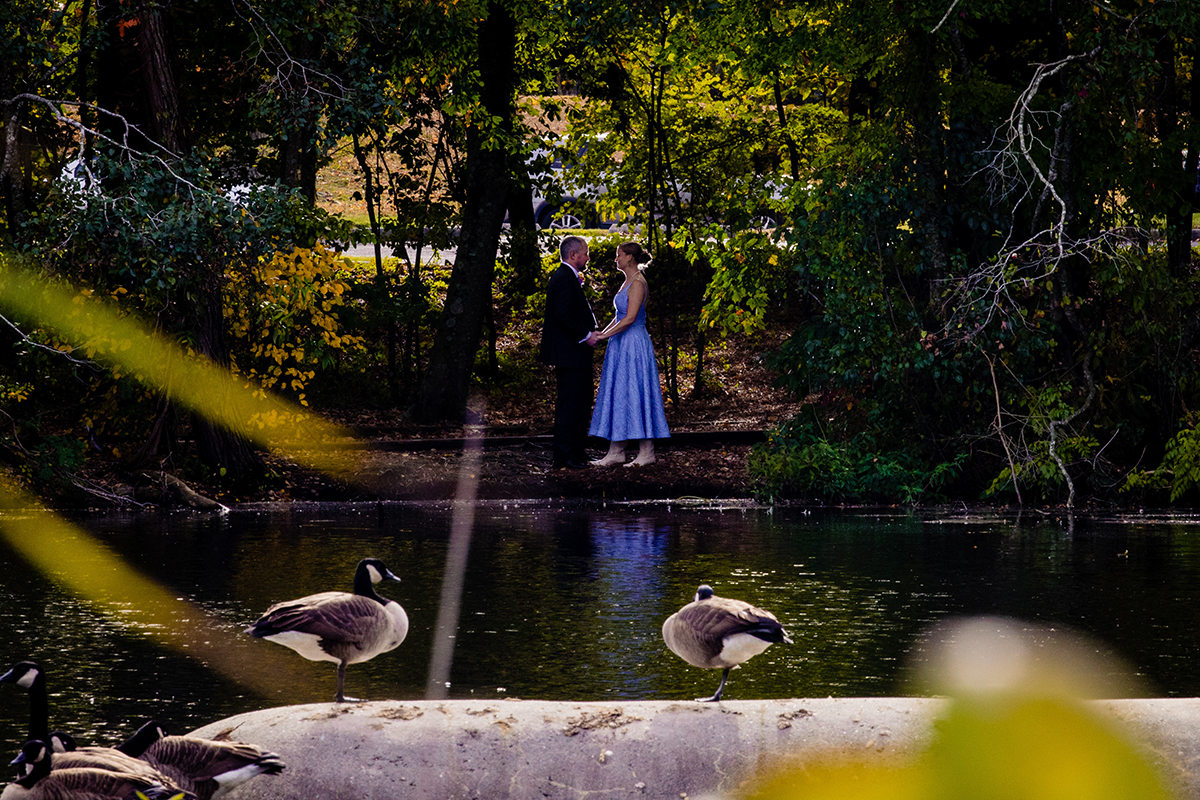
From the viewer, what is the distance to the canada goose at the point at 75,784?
14.0 feet

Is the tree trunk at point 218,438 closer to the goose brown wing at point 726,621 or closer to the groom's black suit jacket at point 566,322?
the groom's black suit jacket at point 566,322

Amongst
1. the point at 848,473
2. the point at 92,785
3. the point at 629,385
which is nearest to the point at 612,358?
the point at 629,385

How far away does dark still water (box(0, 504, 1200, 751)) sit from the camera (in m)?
7.49

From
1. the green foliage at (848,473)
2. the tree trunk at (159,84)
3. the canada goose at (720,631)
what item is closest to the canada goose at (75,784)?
the canada goose at (720,631)

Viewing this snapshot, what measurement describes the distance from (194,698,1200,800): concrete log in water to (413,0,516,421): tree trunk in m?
16.5


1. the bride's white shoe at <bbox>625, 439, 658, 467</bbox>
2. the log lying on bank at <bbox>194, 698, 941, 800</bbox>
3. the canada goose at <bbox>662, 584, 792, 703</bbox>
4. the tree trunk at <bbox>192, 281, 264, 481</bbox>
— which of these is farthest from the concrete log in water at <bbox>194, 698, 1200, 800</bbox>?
the bride's white shoe at <bbox>625, 439, 658, 467</bbox>

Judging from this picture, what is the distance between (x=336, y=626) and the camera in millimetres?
5855

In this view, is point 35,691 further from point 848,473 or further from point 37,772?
point 848,473

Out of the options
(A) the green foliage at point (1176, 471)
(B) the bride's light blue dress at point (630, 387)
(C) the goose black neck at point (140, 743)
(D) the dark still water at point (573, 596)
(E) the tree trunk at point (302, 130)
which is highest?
(E) the tree trunk at point (302, 130)

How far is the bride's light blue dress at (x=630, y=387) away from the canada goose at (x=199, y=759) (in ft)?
39.6

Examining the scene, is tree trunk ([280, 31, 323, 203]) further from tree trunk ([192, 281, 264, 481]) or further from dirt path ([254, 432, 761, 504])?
dirt path ([254, 432, 761, 504])

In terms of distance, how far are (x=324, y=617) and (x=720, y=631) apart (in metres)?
1.64

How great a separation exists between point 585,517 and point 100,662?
765cm

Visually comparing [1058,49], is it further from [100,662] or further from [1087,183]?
[100,662]
